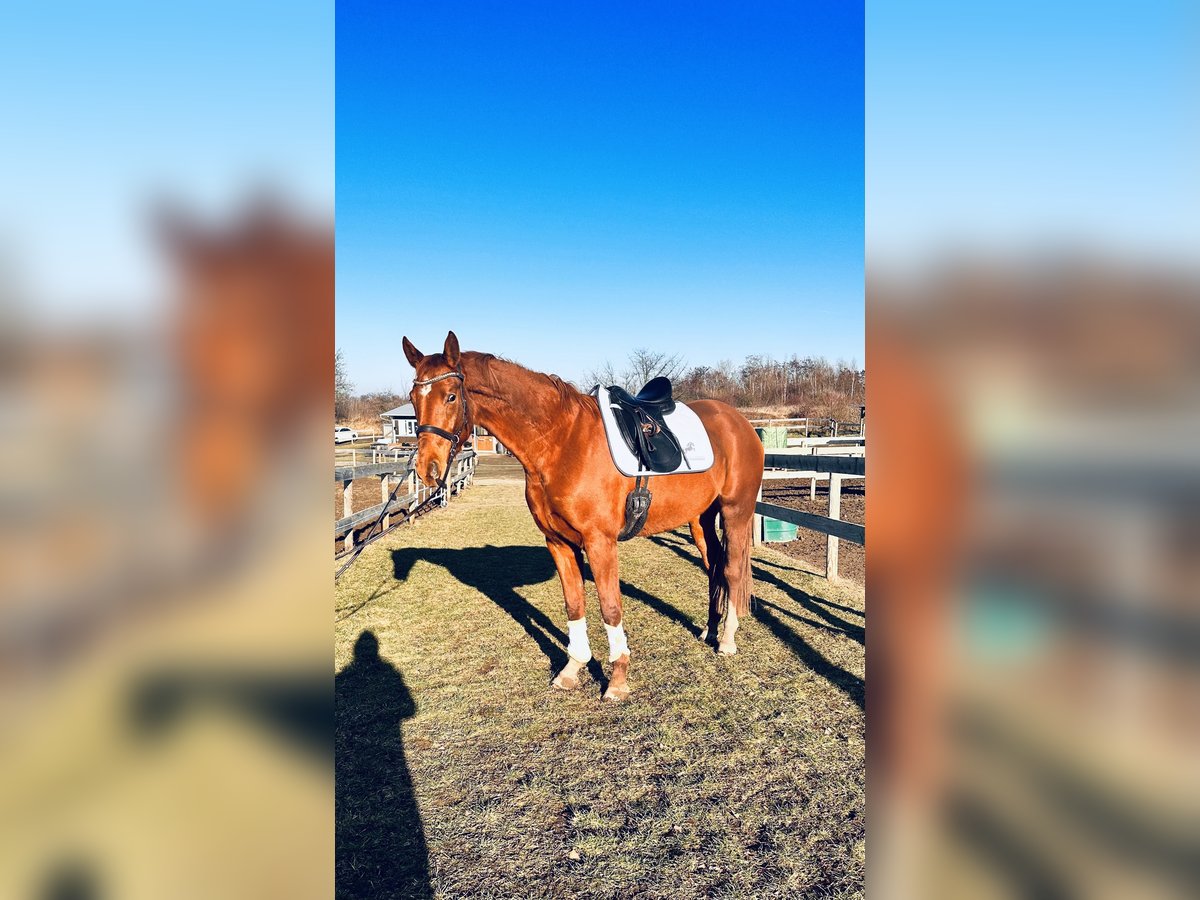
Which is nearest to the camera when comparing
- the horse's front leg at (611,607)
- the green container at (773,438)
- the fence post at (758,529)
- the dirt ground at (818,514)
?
the horse's front leg at (611,607)

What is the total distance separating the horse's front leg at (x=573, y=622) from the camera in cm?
396

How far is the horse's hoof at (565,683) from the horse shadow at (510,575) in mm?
180

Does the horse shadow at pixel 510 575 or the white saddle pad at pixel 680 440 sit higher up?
the white saddle pad at pixel 680 440

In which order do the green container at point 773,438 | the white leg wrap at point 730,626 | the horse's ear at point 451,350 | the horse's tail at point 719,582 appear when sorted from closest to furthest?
1. the horse's ear at point 451,350
2. the white leg wrap at point 730,626
3. the horse's tail at point 719,582
4. the green container at point 773,438

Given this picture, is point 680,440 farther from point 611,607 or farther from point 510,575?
point 510,575

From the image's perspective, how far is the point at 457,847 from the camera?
245 cm

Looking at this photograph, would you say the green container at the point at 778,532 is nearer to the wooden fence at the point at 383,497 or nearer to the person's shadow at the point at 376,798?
the wooden fence at the point at 383,497

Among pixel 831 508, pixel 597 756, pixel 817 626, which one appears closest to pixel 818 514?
pixel 831 508

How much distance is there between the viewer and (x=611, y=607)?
3.94 metres

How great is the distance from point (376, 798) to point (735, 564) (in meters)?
2.82

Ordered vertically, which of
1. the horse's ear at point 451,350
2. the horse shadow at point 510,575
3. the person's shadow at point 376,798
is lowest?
the person's shadow at point 376,798

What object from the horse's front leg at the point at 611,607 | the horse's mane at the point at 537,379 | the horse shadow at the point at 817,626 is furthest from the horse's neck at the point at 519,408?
the horse shadow at the point at 817,626

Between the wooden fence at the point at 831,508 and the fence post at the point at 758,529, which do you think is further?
the fence post at the point at 758,529
